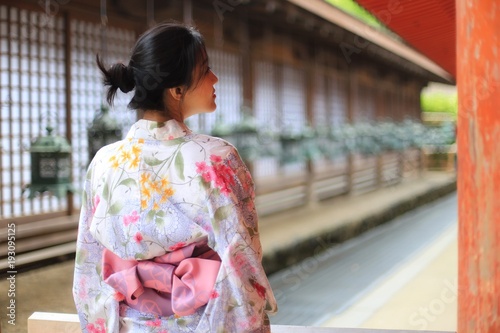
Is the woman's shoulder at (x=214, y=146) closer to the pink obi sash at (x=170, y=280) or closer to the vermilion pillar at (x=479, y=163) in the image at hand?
the pink obi sash at (x=170, y=280)

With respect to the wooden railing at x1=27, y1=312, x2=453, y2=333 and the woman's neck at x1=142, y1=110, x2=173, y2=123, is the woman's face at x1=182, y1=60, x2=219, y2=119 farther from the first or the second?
the wooden railing at x1=27, y1=312, x2=453, y2=333

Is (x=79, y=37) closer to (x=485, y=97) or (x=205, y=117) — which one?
(x=205, y=117)

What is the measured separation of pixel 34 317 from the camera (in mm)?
2262

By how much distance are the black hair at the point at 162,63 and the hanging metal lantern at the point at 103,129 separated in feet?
11.7

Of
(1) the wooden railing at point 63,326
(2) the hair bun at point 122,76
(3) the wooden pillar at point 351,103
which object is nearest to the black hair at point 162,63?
Result: (2) the hair bun at point 122,76

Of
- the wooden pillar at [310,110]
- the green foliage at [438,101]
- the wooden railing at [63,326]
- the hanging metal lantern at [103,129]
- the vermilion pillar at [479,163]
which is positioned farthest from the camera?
the green foliage at [438,101]

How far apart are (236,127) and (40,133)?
2976mm

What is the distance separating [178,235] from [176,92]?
312mm

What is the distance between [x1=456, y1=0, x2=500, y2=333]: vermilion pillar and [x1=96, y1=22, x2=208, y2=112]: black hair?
3.05 feet

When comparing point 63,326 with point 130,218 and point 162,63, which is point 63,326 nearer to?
point 130,218

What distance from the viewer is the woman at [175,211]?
1.23 m

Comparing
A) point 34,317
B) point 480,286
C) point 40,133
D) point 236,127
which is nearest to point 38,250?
point 40,133

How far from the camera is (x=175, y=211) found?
125cm

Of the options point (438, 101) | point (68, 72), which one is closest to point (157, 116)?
point (68, 72)
